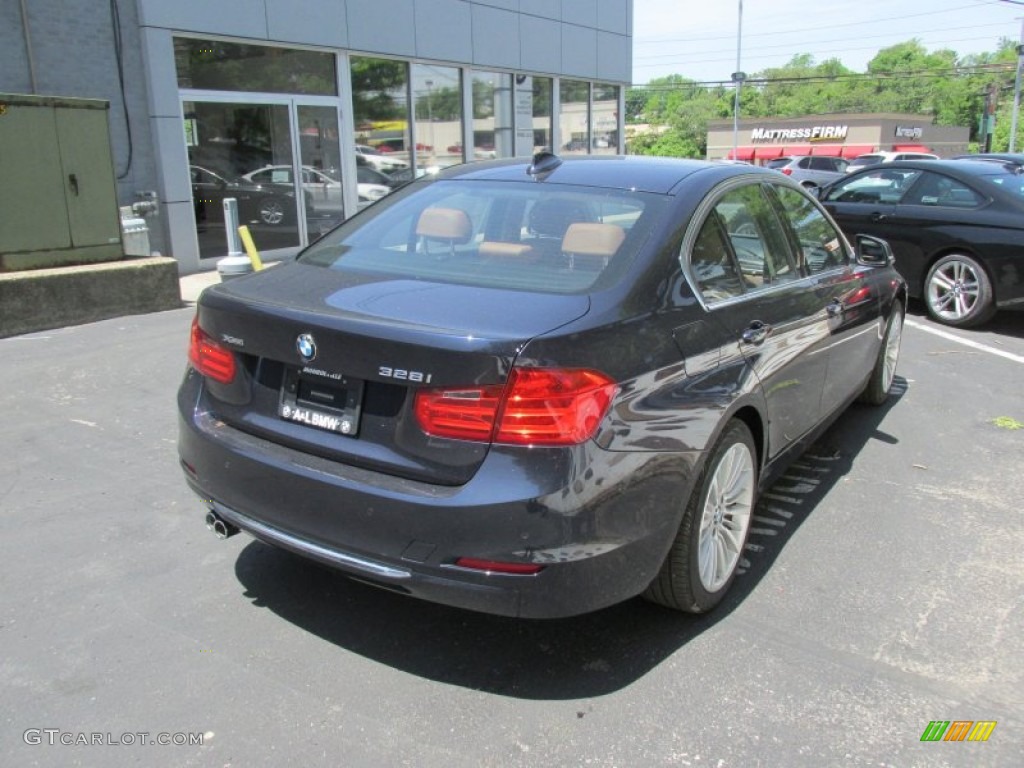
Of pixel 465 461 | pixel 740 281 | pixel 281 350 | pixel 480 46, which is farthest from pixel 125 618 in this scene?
pixel 480 46

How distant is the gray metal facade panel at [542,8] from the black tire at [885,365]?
1341 centimetres

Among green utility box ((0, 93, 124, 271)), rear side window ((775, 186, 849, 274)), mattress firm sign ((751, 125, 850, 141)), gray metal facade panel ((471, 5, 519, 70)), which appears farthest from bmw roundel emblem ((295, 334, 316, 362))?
mattress firm sign ((751, 125, 850, 141))

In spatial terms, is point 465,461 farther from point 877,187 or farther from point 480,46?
point 480,46

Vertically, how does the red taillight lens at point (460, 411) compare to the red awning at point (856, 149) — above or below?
below

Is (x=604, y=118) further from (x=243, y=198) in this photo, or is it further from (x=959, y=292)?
(x=959, y=292)

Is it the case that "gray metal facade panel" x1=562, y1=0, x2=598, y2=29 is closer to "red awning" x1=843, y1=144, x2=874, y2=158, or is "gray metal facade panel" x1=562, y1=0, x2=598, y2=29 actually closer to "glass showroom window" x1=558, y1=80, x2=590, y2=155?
"glass showroom window" x1=558, y1=80, x2=590, y2=155

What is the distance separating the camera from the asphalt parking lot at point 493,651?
2535 millimetres

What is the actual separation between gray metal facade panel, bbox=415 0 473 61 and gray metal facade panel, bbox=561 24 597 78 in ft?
11.6

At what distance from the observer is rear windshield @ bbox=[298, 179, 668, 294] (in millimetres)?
3035

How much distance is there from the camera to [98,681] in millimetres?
2781

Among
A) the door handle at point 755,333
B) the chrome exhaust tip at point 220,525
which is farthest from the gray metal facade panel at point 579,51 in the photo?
the chrome exhaust tip at point 220,525

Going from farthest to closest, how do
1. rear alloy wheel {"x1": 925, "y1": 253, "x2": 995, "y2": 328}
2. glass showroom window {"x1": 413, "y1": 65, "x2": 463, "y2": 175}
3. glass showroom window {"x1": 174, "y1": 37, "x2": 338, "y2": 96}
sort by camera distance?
glass showroom window {"x1": 413, "y1": 65, "x2": 463, "y2": 175}
glass showroom window {"x1": 174, "y1": 37, "x2": 338, "y2": 96}
rear alloy wheel {"x1": 925, "y1": 253, "x2": 995, "y2": 328}

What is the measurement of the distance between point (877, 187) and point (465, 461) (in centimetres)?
831

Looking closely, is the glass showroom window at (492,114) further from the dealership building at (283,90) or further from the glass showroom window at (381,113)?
the glass showroom window at (381,113)
